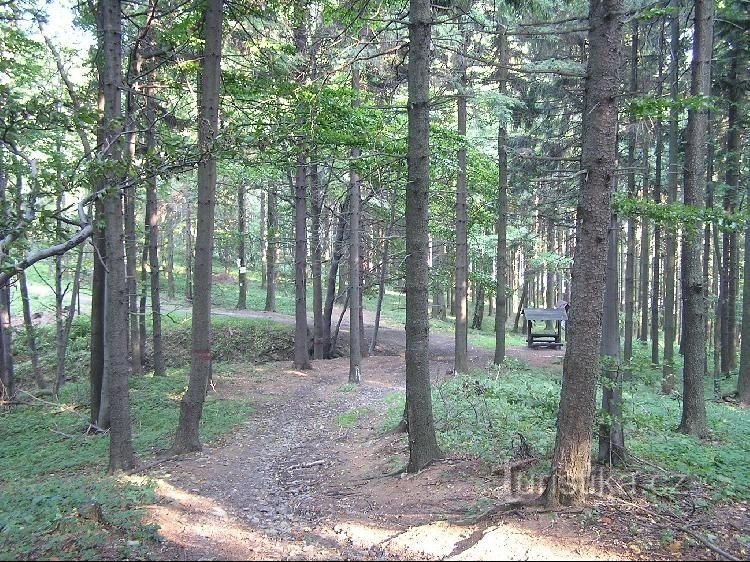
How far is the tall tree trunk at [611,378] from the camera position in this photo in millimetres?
6242

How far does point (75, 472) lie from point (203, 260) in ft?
13.7

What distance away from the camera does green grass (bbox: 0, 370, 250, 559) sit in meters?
4.83

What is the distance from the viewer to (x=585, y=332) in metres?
5.37

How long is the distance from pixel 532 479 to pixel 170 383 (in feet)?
39.0

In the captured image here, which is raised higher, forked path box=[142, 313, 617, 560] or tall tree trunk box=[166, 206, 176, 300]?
tall tree trunk box=[166, 206, 176, 300]

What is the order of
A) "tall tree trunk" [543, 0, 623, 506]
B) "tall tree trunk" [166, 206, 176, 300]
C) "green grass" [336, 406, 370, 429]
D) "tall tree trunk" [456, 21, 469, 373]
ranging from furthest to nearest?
"tall tree trunk" [166, 206, 176, 300] < "tall tree trunk" [456, 21, 469, 373] < "green grass" [336, 406, 370, 429] < "tall tree trunk" [543, 0, 623, 506]

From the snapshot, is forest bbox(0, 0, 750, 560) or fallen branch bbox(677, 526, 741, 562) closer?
fallen branch bbox(677, 526, 741, 562)

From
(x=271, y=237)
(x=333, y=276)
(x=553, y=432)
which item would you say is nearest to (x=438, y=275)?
(x=333, y=276)

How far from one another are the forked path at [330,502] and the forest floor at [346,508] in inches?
0.7

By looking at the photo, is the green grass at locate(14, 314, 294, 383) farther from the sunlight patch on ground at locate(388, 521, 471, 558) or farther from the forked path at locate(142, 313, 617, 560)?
the sunlight patch on ground at locate(388, 521, 471, 558)

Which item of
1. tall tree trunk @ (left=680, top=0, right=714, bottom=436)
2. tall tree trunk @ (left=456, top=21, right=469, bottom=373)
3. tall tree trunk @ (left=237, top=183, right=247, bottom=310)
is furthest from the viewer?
tall tree trunk @ (left=237, top=183, right=247, bottom=310)

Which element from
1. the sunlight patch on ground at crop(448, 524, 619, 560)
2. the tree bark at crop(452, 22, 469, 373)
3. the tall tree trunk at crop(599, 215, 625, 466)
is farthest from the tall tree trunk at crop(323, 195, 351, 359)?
the sunlight patch on ground at crop(448, 524, 619, 560)

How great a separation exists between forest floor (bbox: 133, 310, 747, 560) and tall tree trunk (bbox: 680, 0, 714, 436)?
4789 mm

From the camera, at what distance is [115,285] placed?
770cm
